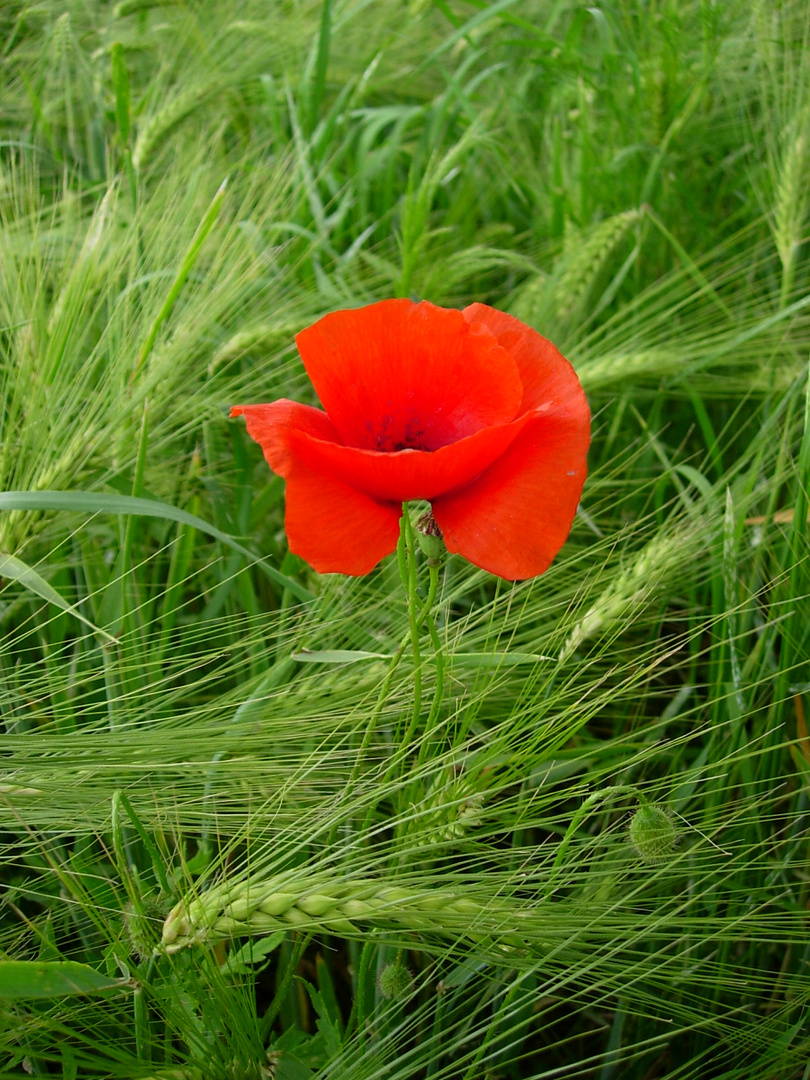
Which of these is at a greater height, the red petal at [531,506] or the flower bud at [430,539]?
the red petal at [531,506]

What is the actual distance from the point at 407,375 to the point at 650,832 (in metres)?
0.29

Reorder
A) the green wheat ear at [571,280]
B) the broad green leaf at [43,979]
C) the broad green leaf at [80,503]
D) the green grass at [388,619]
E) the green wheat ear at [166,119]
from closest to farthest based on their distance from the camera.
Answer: the broad green leaf at [43,979]
the green grass at [388,619]
the broad green leaf at [80,503]
the green wheat ear at [571,280]
the green wheat ear at [166,119]

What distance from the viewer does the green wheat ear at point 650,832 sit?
21.1 inches

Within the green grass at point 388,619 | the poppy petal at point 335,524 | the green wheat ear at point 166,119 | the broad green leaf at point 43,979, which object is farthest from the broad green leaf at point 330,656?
the green wheat ear at point 166,119

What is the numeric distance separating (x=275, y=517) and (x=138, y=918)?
1.80 feet

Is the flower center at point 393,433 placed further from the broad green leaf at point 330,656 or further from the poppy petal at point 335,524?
the broad green leaf at point 330,656

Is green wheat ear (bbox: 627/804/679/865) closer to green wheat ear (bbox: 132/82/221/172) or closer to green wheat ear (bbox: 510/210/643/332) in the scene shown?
green wheat ear (bbox: 510/210/643/332)

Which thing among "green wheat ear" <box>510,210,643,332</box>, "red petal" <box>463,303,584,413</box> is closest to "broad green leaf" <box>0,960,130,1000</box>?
"red petal" <box>463,303,584,413</box>

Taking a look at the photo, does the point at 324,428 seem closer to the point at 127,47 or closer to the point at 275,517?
the point at 275,517

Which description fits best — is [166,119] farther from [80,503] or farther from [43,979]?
[43,979]

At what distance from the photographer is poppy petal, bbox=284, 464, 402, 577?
0.48 meters

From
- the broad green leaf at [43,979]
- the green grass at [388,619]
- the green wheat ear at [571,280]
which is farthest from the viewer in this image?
the green wheat ear at [571,280]

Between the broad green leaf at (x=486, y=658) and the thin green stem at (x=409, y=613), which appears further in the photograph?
the broad green leaf at (x=486, y=658)

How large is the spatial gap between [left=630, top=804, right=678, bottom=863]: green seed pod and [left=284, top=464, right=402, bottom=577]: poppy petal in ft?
0.69
